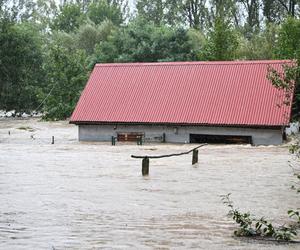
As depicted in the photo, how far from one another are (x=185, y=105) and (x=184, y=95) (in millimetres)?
1162

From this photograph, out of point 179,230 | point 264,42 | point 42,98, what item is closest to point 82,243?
point 179,230

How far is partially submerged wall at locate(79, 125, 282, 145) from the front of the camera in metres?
32.3

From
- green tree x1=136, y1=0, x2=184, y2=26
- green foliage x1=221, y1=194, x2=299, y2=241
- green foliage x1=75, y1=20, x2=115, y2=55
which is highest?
green tree x1=136, y1=0, x2=184, y2=26

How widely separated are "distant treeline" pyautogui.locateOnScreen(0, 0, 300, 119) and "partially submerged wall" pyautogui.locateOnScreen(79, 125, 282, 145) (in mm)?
8644

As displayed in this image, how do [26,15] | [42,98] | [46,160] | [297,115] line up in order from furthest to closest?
1. [26,15]
2. [42,98]
3. [297,115]
4. [46,160]

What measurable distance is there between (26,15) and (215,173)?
79.8m

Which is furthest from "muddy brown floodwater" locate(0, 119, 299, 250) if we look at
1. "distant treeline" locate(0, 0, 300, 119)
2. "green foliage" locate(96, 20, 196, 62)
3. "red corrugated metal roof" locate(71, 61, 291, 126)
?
"green foliage" locate(96, 20, 196, 62)

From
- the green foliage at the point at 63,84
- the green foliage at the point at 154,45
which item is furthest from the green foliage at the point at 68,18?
the green foliage at the point at 63,84

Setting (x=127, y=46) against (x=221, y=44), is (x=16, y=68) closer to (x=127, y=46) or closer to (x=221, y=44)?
(x=127, y=46)

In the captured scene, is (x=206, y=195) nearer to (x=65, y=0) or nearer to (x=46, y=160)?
(x=46, y=160)

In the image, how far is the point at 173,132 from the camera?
34406 millimetres

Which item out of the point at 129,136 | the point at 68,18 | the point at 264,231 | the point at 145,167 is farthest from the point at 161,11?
the point at 264,231

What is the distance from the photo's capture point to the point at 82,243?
8.75 metres

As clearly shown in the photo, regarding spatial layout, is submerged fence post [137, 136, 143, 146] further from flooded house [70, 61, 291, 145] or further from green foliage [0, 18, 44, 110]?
green foliage [0, 18, 44, 110]
